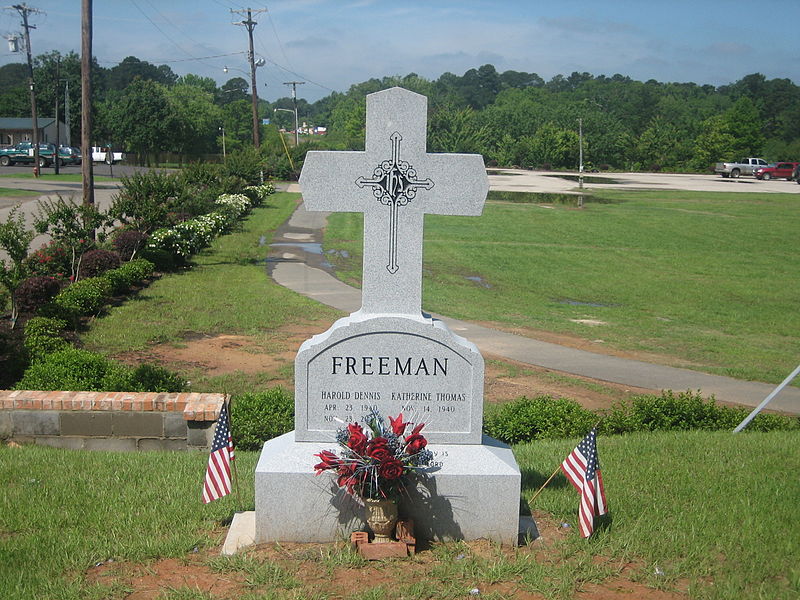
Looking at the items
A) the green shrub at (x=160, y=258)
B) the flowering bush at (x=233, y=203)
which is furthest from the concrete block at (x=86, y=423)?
the flowering bush at (x=233, y=203)

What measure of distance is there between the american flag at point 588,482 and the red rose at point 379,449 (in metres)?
1.28

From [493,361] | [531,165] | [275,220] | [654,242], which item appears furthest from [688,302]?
[531,165]

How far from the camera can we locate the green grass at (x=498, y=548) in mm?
4727

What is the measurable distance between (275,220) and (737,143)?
207 ft

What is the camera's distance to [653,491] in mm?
6090

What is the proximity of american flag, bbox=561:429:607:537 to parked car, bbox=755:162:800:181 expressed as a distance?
→ 220 ft

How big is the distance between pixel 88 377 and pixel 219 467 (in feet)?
13.9

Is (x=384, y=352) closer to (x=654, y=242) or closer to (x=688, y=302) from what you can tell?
(x=688, y=302)

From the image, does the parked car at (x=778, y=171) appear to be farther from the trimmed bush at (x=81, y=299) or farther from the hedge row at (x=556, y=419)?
the hedge row at (x=556, y=419)

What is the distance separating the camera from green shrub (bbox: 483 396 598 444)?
8.52m

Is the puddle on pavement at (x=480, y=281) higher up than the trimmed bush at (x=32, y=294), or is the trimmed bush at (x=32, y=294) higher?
the trimmed bush at (x=32, y=294)

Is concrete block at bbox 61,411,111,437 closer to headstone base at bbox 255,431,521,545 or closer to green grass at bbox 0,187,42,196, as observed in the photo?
headstone base at bbox 255,431,521,545

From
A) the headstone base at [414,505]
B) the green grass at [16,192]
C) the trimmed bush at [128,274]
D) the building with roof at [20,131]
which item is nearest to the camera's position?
the headstone base at [414,505]

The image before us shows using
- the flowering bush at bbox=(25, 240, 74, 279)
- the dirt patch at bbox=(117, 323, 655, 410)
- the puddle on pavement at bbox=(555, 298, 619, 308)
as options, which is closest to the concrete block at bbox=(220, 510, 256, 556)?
the dirt patch at bbox=(117, 323, 655, 410)
